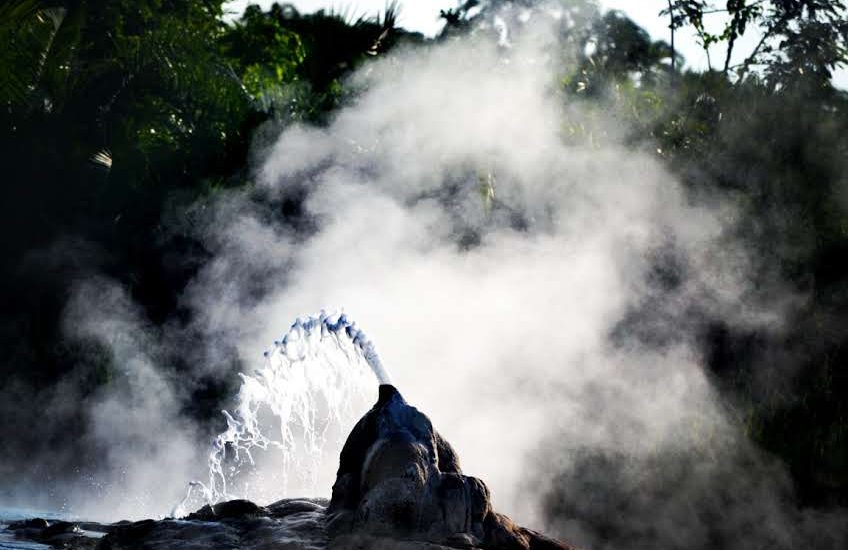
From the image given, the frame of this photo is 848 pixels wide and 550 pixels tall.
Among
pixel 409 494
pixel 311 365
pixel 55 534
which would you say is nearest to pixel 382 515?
pixel 409 494

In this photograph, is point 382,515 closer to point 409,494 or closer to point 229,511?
point 409,494

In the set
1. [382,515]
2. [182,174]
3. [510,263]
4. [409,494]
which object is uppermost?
[182,174]

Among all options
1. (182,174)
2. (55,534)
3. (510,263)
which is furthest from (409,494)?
(182,174)

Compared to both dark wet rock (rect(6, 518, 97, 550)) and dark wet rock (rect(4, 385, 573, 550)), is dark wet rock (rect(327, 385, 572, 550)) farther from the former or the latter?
dark wet rock (rect(6, 518, 97, 550))

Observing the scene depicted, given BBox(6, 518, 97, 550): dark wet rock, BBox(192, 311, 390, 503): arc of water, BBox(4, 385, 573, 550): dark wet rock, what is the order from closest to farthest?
BBox(4, 385, 573, 550): dark wet rock, BBox(6, 518, 97, 550): dark wet rock, BBox(192, 311, 390, 503): arc of water

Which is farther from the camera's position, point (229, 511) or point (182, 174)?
point (182, 174)

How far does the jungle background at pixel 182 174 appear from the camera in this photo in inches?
472

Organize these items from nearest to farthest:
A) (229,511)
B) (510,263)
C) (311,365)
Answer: (229,511) < (311,365) < (510,263)

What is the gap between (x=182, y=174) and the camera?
1336cm

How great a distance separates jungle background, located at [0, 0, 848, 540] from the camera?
11989 millimetres

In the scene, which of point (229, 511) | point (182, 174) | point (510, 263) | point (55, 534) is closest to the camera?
point (229, 511)

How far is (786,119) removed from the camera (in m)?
13.6

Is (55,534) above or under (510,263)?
under

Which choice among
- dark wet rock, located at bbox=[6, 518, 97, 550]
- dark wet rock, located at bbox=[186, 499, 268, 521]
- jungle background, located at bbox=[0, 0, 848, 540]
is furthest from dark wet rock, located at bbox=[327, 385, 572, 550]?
jungle background, located at bbox=[0, 0, 848, 540]
